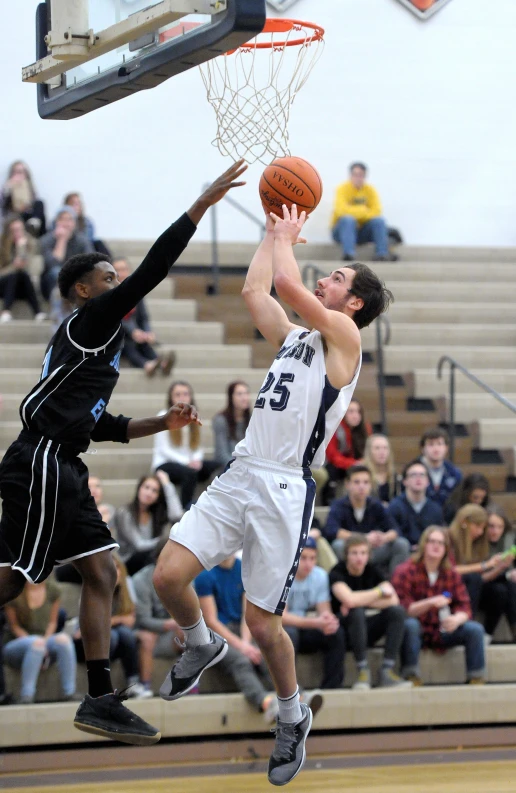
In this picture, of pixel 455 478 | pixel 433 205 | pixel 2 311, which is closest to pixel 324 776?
pixel 455 478

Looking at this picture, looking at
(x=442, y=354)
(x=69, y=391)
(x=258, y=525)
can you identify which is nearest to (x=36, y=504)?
(x=69, y=391)

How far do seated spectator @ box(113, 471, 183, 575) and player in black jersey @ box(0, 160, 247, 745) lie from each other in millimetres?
3201

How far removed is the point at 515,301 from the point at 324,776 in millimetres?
7207

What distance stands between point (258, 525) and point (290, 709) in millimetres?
860

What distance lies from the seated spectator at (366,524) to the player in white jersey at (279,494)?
362cm

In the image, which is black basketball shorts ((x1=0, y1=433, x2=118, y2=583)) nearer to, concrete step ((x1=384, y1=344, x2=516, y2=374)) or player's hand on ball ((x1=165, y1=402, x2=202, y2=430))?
player's hand on ball ((x1=165, y1=402, x2=202, y2=430))

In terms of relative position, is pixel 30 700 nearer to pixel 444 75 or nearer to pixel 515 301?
pixel 515 301

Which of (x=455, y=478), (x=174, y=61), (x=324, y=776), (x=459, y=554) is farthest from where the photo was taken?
(x=455, y=478)

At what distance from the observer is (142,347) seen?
10.8m

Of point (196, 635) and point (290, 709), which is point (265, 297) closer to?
point (196, 635)

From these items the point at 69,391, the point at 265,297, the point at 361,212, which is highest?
the point at 361,212

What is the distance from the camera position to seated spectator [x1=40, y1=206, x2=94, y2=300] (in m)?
10.9

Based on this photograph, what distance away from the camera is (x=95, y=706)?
5324mm

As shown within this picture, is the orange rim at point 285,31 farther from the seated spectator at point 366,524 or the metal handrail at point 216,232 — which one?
the metal handrail at point 216,232
